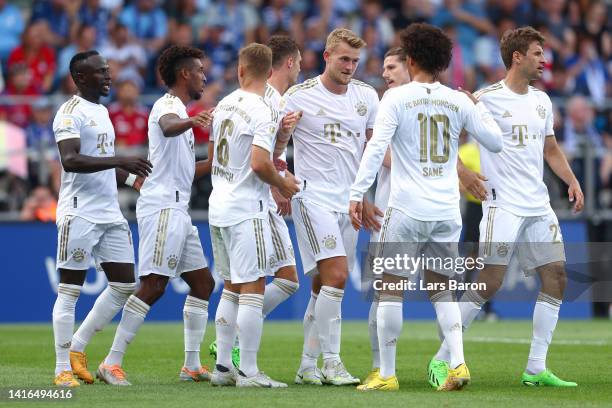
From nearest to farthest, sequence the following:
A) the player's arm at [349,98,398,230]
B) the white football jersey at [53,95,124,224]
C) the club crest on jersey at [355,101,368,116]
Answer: the player's arm at [349,98,398,230] → the white football jersey at [53,95,124,224] → the club crest on jersey at [355,101,368,116]

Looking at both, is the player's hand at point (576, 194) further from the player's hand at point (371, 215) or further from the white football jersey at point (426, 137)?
the player's hand at point (371, 215)

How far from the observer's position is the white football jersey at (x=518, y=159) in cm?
995

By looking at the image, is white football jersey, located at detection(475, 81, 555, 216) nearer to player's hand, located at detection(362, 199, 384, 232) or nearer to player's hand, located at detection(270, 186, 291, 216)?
player's hand, located at detection(362, 199, 384, 232)

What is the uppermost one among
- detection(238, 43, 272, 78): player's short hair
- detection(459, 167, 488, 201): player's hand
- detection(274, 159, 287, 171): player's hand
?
detection(238, 43, 272, 78): player's short hair

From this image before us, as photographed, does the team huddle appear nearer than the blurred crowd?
Yes

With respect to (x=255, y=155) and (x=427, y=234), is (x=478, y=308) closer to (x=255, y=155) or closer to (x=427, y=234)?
(x=427, y=234)

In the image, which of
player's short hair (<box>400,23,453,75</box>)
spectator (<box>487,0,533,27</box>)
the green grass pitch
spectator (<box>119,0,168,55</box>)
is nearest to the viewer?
the green grass pitch

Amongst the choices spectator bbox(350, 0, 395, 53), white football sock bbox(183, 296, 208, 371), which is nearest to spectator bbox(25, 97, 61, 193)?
spectator bbox(350, 0, 395, 53)

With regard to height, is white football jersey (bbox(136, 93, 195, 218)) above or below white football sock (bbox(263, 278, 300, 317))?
above

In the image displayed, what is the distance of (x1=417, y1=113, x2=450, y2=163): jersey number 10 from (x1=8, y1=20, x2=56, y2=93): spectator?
11525 mm

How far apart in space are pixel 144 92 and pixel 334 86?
9.95 m

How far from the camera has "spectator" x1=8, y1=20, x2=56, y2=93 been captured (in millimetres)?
19453

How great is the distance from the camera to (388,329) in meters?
9.09

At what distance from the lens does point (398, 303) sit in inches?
360
